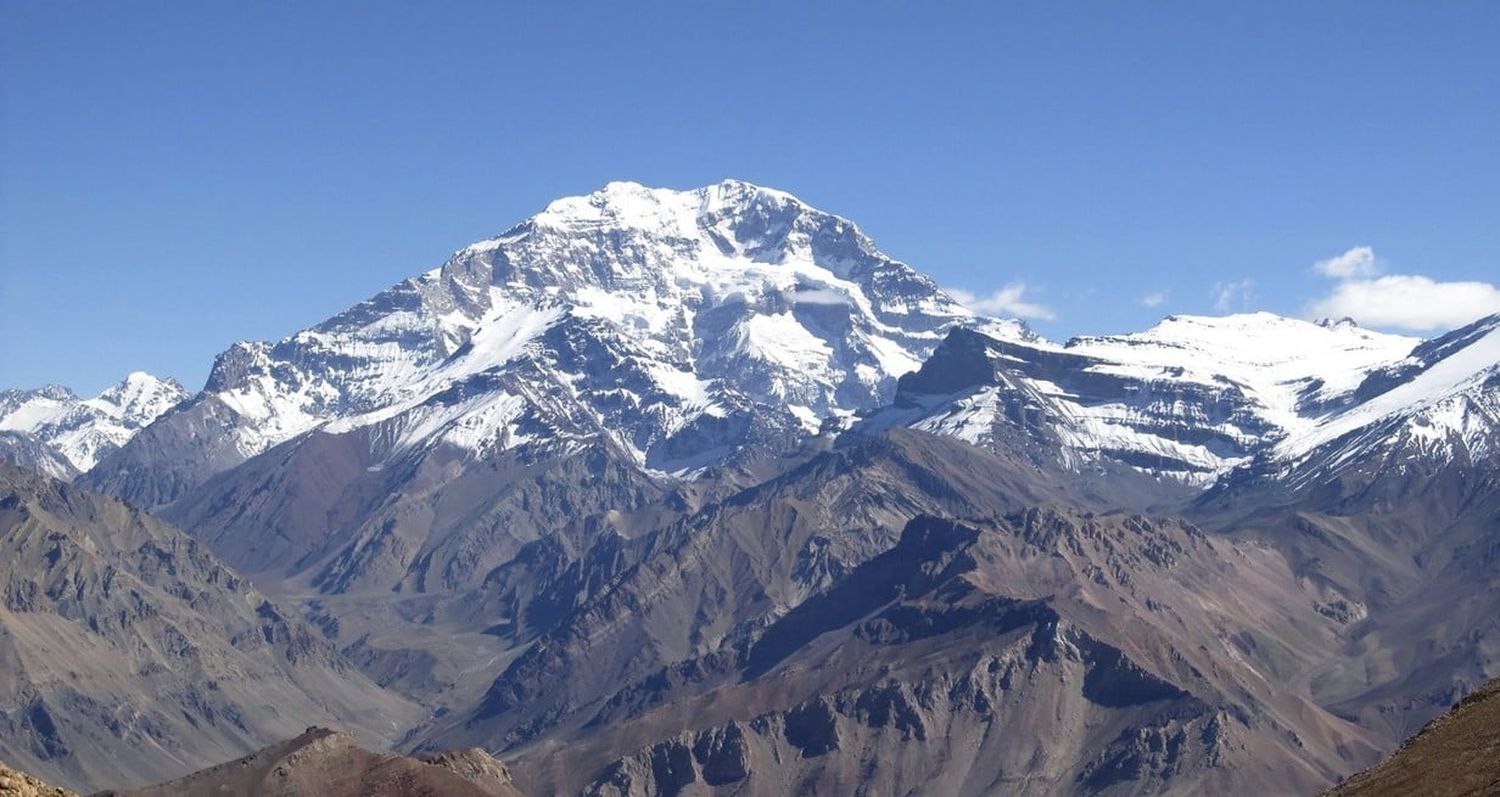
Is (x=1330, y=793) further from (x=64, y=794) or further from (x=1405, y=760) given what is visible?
(x=64, y=794)

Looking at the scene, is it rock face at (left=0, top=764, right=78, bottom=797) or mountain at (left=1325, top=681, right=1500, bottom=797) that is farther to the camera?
mountain at (left=1325, top=681, right=1500, bottom=797)

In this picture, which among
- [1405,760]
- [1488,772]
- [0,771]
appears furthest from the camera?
[1405,760]

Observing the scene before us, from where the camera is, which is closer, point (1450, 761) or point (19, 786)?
point (19, 786)

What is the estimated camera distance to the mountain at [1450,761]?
117 metres

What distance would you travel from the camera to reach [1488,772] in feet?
381

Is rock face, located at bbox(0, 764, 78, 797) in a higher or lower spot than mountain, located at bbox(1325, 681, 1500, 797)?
higher

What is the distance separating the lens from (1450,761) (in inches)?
4823

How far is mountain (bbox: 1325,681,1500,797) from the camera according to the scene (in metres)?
117

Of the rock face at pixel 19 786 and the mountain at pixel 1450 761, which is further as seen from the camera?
the mountain at pixel 1450 761

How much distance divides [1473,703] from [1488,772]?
18203mm

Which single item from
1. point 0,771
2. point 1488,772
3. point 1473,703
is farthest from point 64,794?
point 1473,703

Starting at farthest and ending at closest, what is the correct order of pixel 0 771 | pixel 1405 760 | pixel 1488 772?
pixel 1405 760 → pixel 1488 772 → pixel 0 771

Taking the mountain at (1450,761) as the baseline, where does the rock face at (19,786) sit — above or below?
above

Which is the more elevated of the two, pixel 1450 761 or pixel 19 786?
pixel 19 786
